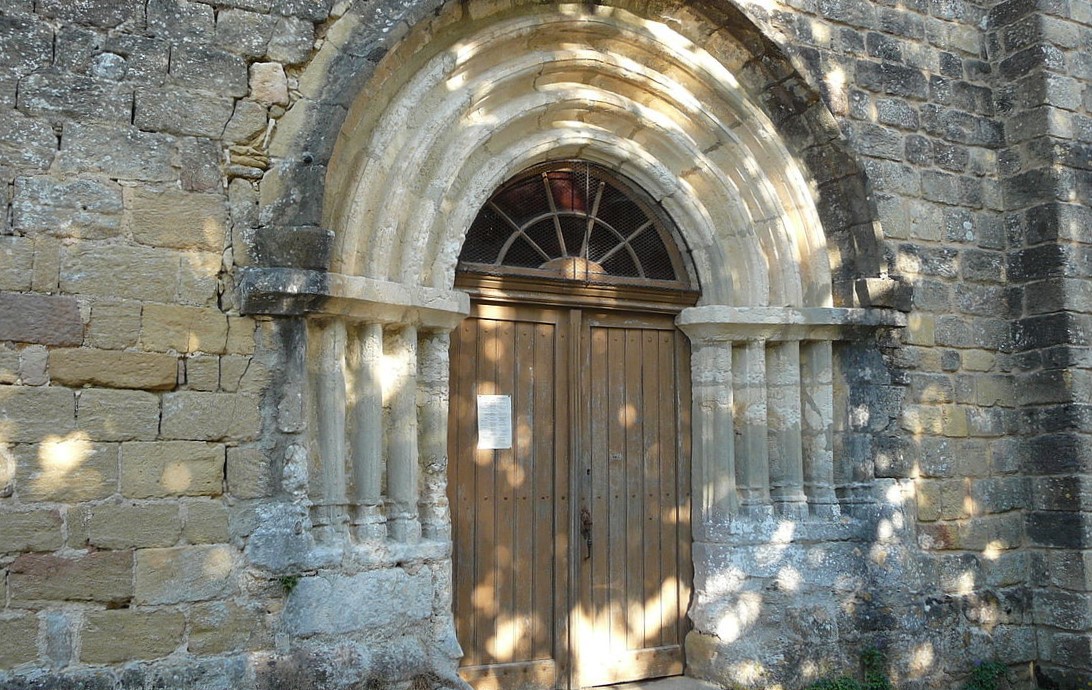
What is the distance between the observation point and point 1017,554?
5.28 m

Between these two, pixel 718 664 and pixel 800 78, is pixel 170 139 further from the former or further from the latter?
pixel 718 664

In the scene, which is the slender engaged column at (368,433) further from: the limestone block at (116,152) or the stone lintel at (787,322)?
the stone lintel at (787,322)

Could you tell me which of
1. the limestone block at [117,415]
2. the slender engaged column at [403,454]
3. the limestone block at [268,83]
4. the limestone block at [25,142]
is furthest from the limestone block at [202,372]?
the limestone block at [268,83]

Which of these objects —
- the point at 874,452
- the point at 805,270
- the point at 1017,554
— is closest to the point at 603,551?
the point at 874,452

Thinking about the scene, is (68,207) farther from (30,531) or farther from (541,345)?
(541,345)

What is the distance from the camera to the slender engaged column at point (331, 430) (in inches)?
151

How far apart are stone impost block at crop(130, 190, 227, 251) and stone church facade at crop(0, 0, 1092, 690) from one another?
0.04 ft

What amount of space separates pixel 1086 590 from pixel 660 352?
262cm

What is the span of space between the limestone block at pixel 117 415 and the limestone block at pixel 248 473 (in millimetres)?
312

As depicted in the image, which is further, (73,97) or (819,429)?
(819,429)

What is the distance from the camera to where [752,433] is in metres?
4.96

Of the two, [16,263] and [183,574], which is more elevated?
[16,263]

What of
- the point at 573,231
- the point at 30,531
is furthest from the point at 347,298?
the point at 573,231

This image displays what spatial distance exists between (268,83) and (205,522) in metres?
1.79
